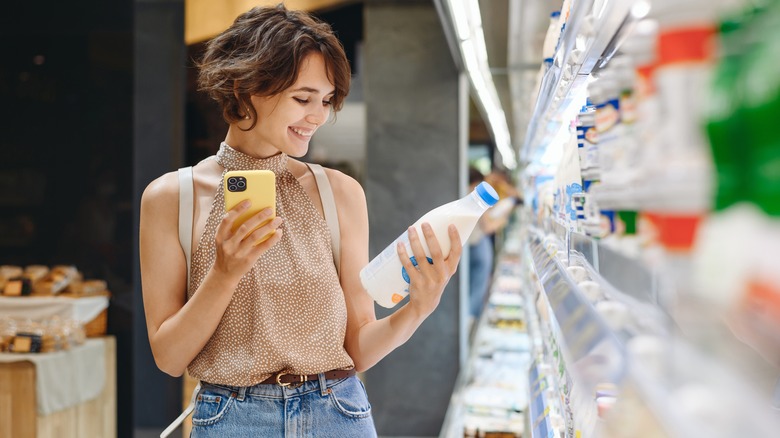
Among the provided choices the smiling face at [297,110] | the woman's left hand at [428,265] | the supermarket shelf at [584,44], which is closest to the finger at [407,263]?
the woman's left hand at [428,265]

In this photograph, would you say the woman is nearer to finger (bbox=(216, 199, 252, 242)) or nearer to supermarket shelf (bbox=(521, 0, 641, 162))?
finger (bbox=(216, 199, 252, 242))

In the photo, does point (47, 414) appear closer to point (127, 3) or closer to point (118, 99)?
point (118, 99)

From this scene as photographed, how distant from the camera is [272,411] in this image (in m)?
1.33

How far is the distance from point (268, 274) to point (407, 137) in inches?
123

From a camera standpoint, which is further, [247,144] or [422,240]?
[247,144]

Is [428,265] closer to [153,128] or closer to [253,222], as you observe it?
[253,222]

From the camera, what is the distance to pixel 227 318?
135 cm

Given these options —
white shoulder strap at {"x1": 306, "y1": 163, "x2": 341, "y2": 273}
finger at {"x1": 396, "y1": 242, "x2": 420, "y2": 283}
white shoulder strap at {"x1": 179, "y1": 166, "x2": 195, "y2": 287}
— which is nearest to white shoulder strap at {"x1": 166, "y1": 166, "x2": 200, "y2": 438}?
white shoulder strap at {"x1": 179, "y1": 166, "x2": 195, "y2": 287}

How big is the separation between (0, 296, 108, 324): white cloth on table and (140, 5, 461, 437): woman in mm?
1820

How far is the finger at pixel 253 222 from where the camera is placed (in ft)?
4.05

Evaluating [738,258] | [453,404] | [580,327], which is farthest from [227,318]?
[453,404]

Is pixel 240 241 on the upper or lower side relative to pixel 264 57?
lower

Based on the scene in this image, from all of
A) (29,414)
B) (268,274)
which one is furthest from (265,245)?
(29,414)

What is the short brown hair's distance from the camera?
4.44 ft
